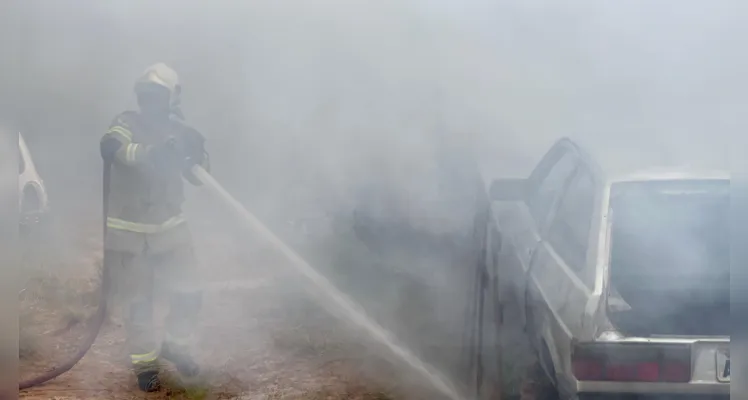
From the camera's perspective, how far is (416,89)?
2.46 metres

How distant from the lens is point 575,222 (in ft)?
8.05

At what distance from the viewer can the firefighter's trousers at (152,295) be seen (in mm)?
2393

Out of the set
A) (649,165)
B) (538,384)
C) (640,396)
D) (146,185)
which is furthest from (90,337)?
(649,165)

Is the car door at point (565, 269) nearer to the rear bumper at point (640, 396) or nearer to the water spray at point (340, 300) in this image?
the rear bumper at point (640, 396)

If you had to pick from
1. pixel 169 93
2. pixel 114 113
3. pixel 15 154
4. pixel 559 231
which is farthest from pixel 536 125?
pixel 15 154

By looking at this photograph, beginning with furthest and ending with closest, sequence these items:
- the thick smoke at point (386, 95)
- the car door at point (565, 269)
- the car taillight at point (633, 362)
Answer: the thick smoke at point (386, 95), the car door at point (565, 269), the car taillight at point (633, 362)

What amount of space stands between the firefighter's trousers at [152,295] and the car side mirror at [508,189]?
3.93ft

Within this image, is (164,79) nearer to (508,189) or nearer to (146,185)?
(146,185)

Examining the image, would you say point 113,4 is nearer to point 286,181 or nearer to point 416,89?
point 286,181

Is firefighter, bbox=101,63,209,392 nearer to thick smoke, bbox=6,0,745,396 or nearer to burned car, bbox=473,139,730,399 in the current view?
thick smoke, bbox=6,0,745,396

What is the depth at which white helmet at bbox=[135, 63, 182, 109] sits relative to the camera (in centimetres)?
233

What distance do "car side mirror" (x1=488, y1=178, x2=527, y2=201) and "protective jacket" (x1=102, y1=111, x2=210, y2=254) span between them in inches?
44.0

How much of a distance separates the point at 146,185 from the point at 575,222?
1.64 meters

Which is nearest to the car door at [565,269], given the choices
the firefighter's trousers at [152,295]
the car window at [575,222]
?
the car window at [575,222]
